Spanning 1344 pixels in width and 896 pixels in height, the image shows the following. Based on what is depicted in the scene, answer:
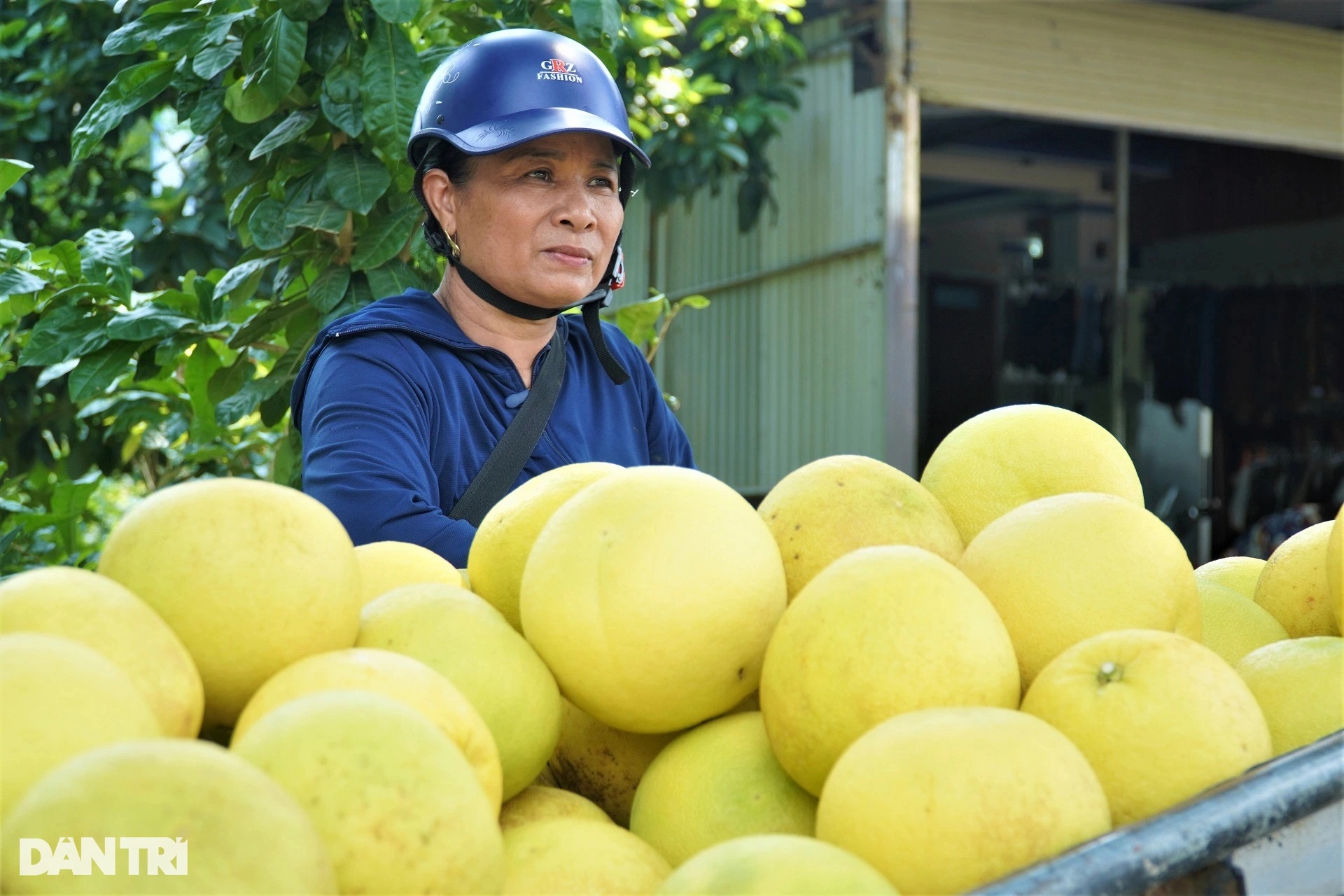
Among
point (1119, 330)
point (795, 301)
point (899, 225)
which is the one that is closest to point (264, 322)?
point (899, 225)

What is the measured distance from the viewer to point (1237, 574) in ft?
5.56

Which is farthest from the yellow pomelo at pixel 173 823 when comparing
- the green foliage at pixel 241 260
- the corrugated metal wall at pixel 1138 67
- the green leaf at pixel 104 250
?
the corrugated metal wall at pixel 1138 67

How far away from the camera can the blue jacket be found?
7.04ft

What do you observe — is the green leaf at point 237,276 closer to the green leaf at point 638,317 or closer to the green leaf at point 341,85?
the green leaf at point 341,85

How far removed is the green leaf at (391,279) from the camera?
10.5 ft

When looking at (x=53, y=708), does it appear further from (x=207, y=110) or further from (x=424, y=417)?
(x=207, y=110)

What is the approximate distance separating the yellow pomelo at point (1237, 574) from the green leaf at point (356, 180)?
2.04 m

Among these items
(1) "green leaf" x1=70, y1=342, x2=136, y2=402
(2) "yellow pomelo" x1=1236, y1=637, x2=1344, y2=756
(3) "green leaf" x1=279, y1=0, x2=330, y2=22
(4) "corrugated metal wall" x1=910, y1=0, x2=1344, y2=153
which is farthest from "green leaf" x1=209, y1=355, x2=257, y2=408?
(4) "corrugated metal wall" x1=910, y1=0, x2=1344, y2=153

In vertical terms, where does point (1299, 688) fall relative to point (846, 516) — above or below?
below

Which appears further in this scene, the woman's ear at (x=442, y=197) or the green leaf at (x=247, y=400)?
the green leaf at (x=247, y=400)

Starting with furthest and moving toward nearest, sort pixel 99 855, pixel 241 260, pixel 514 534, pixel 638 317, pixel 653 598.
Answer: pixel 638 317
pixel 241 260
pixel 514 534
pixel 653 598
pixel 99 855

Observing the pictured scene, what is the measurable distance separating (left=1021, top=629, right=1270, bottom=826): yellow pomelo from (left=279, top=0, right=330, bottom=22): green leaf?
97.8 inches

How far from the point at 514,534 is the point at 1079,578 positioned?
54 cm

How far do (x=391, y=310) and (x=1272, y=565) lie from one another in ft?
5.51
